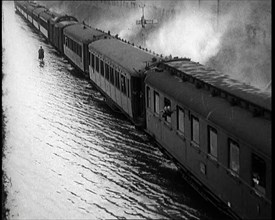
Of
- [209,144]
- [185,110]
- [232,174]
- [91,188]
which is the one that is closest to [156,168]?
[91,188]

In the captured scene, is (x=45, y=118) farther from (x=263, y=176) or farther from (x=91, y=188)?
(x=263, y=176)

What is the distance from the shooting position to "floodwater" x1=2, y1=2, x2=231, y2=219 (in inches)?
561

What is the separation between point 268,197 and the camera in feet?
32.9

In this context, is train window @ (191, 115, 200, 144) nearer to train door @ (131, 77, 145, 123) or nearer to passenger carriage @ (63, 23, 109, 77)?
train door @ (131, 77, 145, 123)

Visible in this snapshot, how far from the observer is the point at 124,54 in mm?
22453

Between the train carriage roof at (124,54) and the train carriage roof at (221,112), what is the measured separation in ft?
9.57

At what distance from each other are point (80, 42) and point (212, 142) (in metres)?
20.7

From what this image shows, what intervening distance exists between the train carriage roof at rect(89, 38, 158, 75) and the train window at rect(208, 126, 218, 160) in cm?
685

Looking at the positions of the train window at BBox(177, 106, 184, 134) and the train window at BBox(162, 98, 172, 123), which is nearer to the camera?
the train window at BBox(177, 106, 184, 134)

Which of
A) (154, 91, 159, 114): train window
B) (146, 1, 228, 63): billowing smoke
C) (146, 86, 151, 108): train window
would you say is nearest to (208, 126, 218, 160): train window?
(154, 91, 159, 114): train window

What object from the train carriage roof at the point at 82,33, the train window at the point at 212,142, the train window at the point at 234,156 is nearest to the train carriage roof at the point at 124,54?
the train carriage roof at the point at 82,33

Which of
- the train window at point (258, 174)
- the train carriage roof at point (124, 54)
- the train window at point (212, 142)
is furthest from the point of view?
the train carriage roof at point (124, 54)

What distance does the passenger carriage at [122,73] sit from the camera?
19.2 metres

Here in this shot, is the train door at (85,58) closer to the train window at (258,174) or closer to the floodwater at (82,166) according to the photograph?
the floodwater at (82,166)
